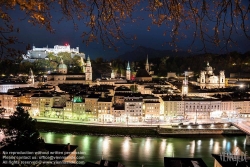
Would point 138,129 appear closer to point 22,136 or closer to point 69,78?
point 22,136

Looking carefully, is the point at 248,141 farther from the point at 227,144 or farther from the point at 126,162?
the point at 126,162

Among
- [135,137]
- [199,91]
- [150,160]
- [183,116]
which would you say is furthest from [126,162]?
[199,91]

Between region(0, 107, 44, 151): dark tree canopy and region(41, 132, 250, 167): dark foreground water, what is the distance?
2.91m

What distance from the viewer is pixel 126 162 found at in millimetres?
7188

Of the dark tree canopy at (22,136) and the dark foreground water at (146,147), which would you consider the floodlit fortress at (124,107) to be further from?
the dark tree canopy at (22,136)

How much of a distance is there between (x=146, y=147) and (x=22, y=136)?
17.5 feet

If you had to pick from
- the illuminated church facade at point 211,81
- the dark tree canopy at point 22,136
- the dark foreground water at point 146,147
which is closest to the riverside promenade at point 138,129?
the dark foreground water at point 146,147

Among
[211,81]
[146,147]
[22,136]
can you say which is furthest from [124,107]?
[211,81]

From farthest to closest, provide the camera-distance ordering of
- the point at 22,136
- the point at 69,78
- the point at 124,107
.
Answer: the point at 69,78, the point at 124,107, the point at 22,136

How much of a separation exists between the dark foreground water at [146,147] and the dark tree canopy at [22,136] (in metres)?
2.91

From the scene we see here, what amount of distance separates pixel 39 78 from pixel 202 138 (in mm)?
15740

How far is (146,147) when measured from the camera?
28.8ft

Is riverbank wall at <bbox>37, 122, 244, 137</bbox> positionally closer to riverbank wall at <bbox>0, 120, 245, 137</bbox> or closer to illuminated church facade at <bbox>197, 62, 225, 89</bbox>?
riverbank wall at <bbox>0, 120, 245, 137</bbox>

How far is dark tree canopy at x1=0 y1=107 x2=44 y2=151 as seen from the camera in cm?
371
